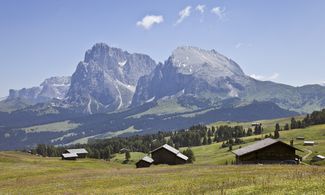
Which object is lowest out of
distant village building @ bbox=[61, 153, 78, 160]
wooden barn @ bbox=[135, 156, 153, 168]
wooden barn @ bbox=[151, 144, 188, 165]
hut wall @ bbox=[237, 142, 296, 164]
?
distant village building @ bbox=[61, 153, 78, 160]

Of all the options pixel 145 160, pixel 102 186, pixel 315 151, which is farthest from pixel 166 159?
pixel 102 186

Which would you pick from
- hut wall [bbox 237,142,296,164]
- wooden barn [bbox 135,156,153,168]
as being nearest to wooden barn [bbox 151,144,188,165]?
wooden barn [bbox 135,156,153,168]

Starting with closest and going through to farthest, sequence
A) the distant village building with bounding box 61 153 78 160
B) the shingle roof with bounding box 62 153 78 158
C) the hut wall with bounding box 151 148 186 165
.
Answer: the hut wall with bounding box 151 148 186 165, the distant village building with bounding box 61 153 78 160, the shingle roof with bounding box 62 153 78 158

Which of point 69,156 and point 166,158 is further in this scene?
point 69,156

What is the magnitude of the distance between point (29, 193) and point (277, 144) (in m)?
57.9

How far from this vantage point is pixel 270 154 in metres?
89.6

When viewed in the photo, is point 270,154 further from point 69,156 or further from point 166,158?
point 69,156

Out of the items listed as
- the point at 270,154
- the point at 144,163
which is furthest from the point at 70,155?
the point at 270,154

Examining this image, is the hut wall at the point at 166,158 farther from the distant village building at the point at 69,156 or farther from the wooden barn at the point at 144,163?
the distant village building at the point at 69,156

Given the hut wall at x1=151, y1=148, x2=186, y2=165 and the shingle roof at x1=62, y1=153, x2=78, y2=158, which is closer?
the hut wall at x1=151, y1=148, x2=186, y2=165

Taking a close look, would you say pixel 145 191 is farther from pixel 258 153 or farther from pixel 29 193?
pixel 258 153

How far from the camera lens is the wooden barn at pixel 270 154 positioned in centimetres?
8888

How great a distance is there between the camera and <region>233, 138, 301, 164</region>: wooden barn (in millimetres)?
88875

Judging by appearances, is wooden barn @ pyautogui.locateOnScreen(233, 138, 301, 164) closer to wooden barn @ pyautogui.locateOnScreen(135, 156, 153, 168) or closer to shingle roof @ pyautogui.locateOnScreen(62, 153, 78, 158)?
wooden barn @ pyautogui.locateOnScreen(135, 156, 153, 168)
